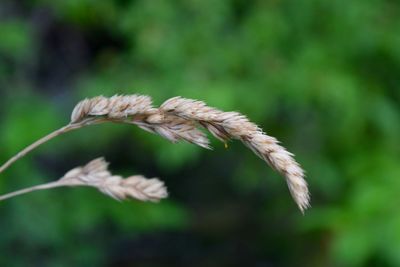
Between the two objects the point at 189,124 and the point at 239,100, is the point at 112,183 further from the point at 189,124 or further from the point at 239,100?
the point at 239,100

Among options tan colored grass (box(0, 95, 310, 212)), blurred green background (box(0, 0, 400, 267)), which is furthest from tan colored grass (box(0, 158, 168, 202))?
blurred green background (box(0, 0, 400, 267))

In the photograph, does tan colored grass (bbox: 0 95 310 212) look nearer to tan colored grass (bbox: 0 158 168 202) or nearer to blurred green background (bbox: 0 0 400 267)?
tan colored grass (bbox: 0 158 168 202)

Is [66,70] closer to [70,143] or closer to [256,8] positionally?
[70,143]

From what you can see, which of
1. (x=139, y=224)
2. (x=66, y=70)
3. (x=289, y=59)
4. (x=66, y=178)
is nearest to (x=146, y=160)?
(x=66, y=70)

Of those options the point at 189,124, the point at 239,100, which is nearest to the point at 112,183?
the point at 189,124

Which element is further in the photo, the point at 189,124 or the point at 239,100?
the point at 239,100
